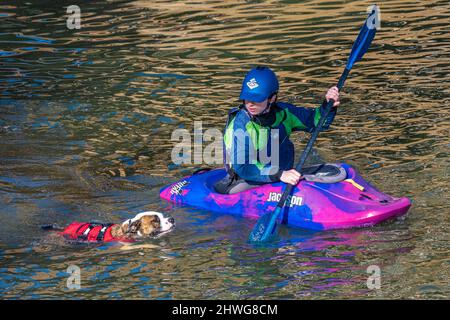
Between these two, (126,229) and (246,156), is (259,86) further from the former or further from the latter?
(126,229)

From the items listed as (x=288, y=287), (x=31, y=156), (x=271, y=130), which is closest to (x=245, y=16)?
(x=31, y=156)

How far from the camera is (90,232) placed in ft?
26.1

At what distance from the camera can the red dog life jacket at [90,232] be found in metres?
7.95

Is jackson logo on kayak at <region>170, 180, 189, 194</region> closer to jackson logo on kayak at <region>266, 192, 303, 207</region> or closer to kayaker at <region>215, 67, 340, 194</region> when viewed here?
kayaker at <region>215, 67, 340, 194</region>

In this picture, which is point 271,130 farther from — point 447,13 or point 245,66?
point 447,13

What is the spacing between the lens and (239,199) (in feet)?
28.4

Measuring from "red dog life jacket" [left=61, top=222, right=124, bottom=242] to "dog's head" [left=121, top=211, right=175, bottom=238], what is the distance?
15 centimetres

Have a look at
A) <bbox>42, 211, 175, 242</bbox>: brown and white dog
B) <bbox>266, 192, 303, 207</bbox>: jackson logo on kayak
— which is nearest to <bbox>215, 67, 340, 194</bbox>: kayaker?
<bbox>266, 192, 303, 207</bbox>: jackson logo on kayak

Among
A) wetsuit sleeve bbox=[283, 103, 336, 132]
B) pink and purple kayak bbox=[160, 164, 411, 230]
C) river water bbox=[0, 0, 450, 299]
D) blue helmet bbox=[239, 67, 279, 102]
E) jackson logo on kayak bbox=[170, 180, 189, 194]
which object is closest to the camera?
river water bbox=[0, 0, 450, 299]

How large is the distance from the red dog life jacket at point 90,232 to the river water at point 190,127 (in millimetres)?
94

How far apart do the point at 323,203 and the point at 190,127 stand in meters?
3.62

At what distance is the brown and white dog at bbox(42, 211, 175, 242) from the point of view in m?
7.88
